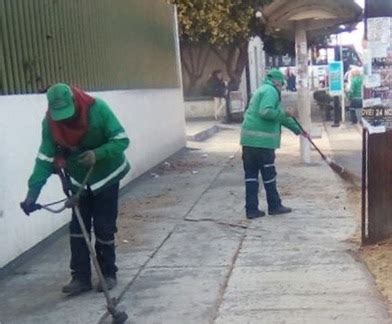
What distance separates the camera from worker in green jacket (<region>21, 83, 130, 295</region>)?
5.45 meters

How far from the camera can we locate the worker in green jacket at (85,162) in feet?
17.9

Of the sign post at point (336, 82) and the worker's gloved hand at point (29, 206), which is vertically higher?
the worker's gloved hand at point (29, 206)

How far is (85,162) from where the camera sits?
5367mm

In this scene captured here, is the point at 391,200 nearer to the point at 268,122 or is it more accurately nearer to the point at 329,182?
the point at 268,122

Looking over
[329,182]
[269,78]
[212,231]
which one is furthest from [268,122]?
[329,182]

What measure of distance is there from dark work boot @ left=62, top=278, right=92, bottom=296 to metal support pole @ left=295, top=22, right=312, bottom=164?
311 inches

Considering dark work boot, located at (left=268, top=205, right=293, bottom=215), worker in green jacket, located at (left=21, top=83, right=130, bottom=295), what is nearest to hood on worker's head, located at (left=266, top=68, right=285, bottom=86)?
dark work boot, located at (left=268, top=205, right=293, bottom=215)

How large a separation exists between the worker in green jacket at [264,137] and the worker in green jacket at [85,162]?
8.93 ft

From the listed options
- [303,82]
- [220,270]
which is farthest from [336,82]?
[220,270]

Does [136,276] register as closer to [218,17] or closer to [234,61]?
[218,17]

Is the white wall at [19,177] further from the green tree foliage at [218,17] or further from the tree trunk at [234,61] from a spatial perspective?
the tree trunk at [234,61]

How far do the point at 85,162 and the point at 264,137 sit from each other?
337cm

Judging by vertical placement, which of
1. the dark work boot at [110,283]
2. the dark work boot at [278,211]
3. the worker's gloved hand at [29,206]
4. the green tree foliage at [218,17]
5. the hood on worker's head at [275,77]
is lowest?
the dark work boot at [278,211]

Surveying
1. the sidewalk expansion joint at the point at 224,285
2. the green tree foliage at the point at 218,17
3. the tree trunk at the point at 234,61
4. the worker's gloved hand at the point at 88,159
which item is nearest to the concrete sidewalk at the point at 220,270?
the sidewalk expansion joint at the point at 224,285
